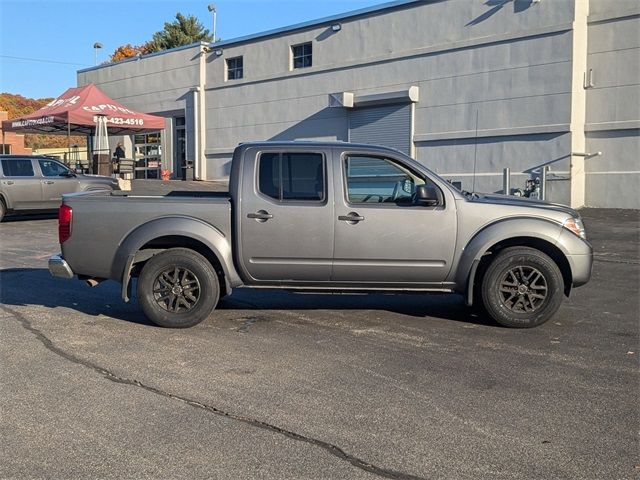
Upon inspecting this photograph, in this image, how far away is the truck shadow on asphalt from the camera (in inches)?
298

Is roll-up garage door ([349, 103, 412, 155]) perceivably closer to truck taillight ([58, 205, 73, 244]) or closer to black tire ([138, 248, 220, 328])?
black tire ([138, 248, 220, 328])

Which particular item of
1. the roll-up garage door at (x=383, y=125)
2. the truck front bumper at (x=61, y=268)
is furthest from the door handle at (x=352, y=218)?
the roll-up garage door at (x=383, y=125)

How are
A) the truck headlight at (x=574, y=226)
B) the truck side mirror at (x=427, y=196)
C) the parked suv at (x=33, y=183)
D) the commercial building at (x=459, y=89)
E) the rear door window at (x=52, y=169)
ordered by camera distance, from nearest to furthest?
the truck side mirror at (x=427, y=196), the truck headlight at (x=574, y=226), the parked suv at (x=33, y=183), the rear door window at (x=52, y=169), the commercial building at (x=459, y=89)

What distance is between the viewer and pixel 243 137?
29.0m

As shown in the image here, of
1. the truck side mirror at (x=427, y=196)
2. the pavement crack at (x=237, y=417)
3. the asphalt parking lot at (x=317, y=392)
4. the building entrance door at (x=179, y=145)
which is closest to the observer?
the pavement crack at (x=237, y=417)

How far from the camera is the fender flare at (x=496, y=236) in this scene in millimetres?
6820

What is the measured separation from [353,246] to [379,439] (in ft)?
9.81

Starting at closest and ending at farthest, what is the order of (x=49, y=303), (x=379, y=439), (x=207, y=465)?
(x=207, y=465) → (x=379, y=439) → (x=49, y=303)

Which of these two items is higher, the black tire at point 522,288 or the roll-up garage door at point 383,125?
the roll-up garage door at point 383,125

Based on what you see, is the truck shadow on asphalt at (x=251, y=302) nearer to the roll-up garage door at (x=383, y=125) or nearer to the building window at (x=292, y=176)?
the building window at (x=292, y=176)

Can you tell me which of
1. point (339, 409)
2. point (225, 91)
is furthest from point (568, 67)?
point (339, 409)

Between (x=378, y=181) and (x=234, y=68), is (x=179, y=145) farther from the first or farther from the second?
(x=378, y=181)

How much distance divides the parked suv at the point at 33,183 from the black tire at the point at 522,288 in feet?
44.1

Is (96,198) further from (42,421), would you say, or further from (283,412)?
(283,412)
